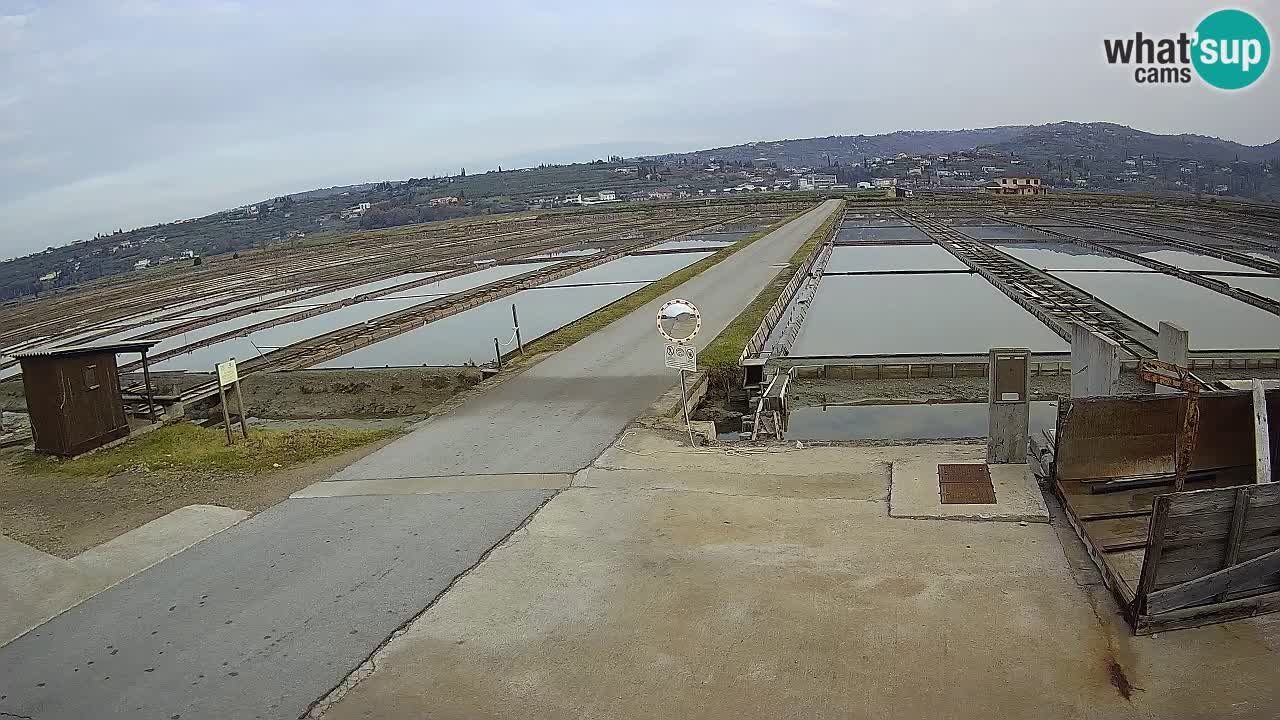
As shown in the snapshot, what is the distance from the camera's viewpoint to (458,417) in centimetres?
1177

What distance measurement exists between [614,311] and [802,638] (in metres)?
16.1

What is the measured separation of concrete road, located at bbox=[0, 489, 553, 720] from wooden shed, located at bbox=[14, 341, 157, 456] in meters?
4.97

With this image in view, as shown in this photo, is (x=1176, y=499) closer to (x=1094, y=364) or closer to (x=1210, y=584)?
(x=1210, y=584)

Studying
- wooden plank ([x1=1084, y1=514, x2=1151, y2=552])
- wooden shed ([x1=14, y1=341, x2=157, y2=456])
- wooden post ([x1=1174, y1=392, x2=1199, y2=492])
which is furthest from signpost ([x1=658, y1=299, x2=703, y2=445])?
wooden shed ([x1=14, y1=341, x2=157, y2=456])

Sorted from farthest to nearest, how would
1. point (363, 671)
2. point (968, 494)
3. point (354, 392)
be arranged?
point (354, 392), point (968, 494), point (363, 671)

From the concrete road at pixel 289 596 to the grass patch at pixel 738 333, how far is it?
153 inches

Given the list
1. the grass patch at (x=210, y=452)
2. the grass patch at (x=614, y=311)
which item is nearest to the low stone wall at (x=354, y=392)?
the grass patch at (x=614, y=311)

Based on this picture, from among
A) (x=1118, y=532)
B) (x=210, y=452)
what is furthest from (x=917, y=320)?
(x=210, y=452)

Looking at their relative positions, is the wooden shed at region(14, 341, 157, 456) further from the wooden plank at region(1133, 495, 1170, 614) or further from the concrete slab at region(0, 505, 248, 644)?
the wooden plank at region(1133, 495, 1170, 614)

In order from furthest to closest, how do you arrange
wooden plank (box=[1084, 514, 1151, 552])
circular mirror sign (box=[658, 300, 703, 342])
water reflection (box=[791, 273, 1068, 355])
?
water reflection (box=[791, 273, 1068, 355])
circular mirror sign (box=[658, 300, 703, 342])
wooden plank (box=[1084, 514, 1151, 552])

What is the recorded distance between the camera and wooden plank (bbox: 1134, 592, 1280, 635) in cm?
512

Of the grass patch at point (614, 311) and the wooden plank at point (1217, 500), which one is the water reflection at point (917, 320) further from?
the wooden plank at point (1217, 500)

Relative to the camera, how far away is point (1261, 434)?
21.8 feet

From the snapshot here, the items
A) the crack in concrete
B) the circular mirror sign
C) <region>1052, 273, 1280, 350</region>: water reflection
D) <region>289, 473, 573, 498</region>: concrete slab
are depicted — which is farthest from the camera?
<region>1052, 273, 1280, 350</region>: water reflection
